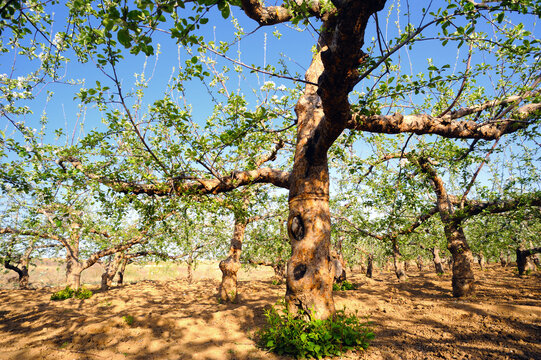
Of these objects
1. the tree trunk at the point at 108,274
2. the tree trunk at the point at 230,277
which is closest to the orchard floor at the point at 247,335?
the tree trunk at the point at 230,277

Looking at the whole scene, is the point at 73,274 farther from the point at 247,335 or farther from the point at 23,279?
the point at 247,335

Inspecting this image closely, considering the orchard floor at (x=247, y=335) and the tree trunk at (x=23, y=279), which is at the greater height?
the orchard floor at (x=247, y=335)

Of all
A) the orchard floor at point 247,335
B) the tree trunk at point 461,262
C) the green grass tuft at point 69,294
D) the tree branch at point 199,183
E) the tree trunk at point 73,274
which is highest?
the tree branch at point 199,183

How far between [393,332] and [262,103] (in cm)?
587

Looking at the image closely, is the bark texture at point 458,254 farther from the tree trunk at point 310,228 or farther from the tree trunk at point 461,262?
the tree trunk at point 310,228

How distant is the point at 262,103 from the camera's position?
6.11 metres

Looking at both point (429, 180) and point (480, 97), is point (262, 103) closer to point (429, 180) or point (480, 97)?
point (480, 97)

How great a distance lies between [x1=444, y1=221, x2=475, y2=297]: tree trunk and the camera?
32.1 feet

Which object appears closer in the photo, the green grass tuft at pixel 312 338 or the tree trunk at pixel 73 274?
the green grass tuft at pixel 312 338

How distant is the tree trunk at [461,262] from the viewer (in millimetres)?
9797

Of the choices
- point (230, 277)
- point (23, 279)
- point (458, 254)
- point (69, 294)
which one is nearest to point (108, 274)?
point (69, 294)

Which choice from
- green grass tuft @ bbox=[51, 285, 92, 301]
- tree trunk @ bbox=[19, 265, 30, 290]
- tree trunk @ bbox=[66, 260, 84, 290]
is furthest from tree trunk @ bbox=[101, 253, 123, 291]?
tree trunk @ bbox=[19, 265, 30, 290]

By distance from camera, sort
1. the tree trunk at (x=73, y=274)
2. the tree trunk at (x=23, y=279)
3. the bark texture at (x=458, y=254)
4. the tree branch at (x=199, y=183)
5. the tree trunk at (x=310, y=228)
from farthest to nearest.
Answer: the tree trunk at (x=23, y=279) → the tree trunk at (x=73, y=274) → the bark texture at (x=458, y=254) → the tree branch at (x=199, y=183) → the tree trunk at (x=310, y=228)

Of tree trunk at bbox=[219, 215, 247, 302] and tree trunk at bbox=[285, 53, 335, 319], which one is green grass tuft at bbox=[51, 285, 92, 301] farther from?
→ tree trunk at bbox=[285, 53, 335, 319]
